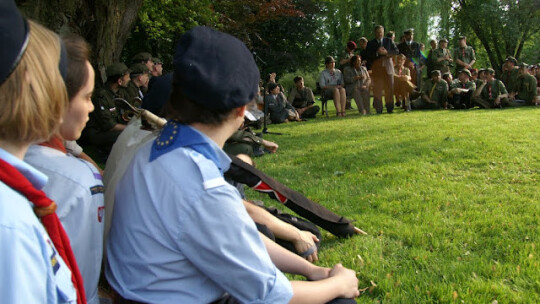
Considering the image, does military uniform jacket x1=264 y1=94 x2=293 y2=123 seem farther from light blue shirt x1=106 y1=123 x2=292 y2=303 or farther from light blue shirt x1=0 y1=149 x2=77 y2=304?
light blue shirt x1=0 y1=149 x2=77 y2=304

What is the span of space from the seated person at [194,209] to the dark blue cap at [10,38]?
0.52m

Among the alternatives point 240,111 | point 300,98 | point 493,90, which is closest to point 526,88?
point 493,90

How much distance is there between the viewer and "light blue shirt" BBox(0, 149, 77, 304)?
1007 mm

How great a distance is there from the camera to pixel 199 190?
1442 mm

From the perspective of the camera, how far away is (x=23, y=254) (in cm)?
102

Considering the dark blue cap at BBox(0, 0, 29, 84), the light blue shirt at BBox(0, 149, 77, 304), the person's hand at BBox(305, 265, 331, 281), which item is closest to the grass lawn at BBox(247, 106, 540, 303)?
the person's hand at BBox(305, 265, 331, 281)

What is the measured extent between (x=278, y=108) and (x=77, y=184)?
37.6 ft

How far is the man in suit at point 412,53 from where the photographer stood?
14.6 metres

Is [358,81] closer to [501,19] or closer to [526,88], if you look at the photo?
[526,88]

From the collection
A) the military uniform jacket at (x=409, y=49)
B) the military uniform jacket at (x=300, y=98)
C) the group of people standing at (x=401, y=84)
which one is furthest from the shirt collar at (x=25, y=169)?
the military uniform jacket at (x=409, y=49)

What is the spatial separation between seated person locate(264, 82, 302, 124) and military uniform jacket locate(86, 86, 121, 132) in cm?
601

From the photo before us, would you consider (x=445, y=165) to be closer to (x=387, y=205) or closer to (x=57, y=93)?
(x=387, y=205)

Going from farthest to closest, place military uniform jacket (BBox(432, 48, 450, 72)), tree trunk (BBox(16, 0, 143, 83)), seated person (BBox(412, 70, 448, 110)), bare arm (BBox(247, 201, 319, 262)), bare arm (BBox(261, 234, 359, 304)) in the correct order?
1. military uniform jacket (BBox(432, 48, 450, 72))
2. seated person (BBox(412, 70, 448, 110))
3. tree trunk (BBox(16, 0, 143, 83))
4. bare arm (BBox(247, 201, 319, 262))
5. bare arm (BBox(261, 234, 359, 304))

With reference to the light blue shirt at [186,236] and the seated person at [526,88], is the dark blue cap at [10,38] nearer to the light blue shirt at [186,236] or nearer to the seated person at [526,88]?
the light blue shirt at [186,236]
